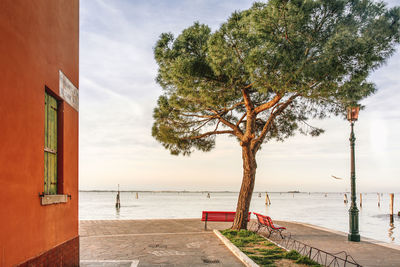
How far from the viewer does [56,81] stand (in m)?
5.17

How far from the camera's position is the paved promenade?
762 cm

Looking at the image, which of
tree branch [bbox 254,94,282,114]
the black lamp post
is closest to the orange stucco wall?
tree branch [bbox 254,94,282,114]

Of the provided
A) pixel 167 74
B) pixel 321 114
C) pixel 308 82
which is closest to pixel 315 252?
pixel 308 82

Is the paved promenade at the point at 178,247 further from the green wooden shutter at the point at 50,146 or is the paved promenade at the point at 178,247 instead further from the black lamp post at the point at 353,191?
the green wooden shutter at the point at 50,146

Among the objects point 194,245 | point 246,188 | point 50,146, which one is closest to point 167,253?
point 194,245

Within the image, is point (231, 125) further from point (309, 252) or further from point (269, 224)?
point (309, 252)

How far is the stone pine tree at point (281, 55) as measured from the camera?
8.59 metres

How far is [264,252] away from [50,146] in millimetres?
5501

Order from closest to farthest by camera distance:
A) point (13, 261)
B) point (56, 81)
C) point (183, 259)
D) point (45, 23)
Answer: point (13, 261)
point (45, 23)
point (56, 81)
point (183, 259)

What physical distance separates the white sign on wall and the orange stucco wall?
21 cm

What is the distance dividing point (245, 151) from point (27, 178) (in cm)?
847

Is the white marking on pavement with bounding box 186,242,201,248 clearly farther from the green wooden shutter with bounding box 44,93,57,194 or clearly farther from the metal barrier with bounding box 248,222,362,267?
the green wooden shutter with bounding box 44,93,57,194

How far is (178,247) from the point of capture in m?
9.34

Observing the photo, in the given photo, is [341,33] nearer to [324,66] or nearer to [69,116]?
[324,66]
